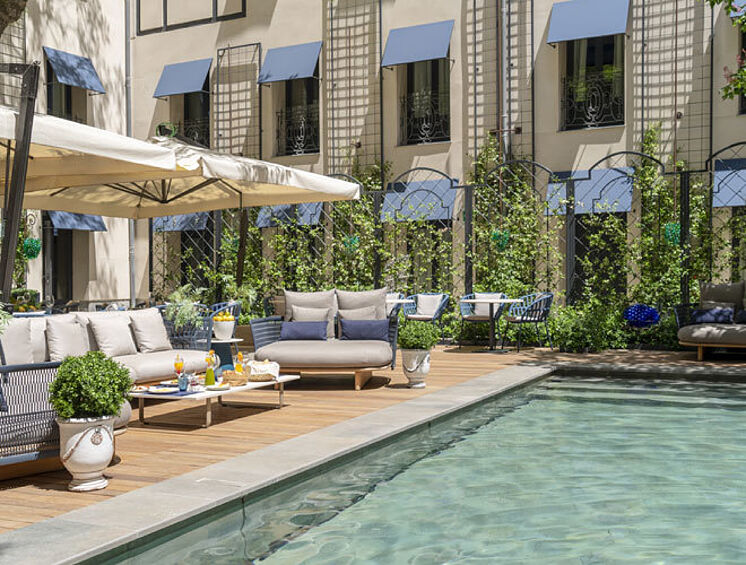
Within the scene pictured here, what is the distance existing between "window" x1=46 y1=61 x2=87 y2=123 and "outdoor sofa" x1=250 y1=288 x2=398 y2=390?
9554 millimetres

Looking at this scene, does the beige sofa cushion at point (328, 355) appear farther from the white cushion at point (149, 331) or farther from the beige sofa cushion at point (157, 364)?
the white cushion at point (149, 331)

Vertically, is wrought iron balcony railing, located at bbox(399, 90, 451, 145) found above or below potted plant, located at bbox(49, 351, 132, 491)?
above

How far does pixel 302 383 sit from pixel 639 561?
18.3 ft

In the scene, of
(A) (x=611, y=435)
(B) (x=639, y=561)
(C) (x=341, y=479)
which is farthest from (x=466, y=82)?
(B) (x=639, y=561)

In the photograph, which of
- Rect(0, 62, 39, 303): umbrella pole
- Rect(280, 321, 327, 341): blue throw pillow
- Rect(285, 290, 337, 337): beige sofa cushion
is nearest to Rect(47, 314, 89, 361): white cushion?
Rect(0, 62, 39, 303): umbrella pole

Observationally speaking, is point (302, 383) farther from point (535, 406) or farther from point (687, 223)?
point (687, 223)

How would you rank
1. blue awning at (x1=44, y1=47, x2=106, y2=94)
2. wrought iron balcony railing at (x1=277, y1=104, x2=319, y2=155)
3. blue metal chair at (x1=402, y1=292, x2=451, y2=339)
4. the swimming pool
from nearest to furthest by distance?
Answer: 1. the swimming pool
2. blue metal chair at (x1=402, y1=292, x2=451, y2=339)
3. blue awning at (x1=44, y1=47, x2=106, y2=94)
4. wrought iron balcony railing at (x1=277, y1=104, x2=319, y2=155)

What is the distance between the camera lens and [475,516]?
4516 millimetres

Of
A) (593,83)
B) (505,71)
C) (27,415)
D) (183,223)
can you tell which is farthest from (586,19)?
(27,415)

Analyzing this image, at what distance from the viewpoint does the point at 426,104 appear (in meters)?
15.8

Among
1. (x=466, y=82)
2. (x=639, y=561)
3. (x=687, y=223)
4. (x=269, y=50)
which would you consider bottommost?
(x=639, y=561)

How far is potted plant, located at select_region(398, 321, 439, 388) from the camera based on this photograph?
27.1 feet

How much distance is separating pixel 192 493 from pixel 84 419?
0.76 meters

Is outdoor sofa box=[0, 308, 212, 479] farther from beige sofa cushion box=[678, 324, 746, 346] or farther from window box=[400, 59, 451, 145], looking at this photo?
window box=[400, 59, 451, 145]
